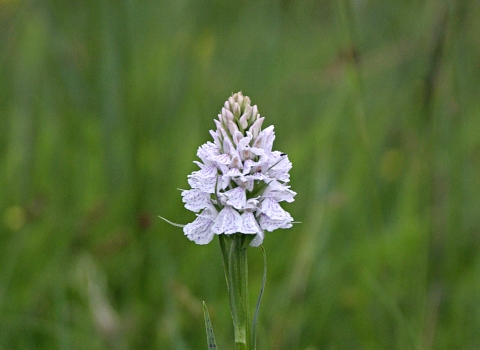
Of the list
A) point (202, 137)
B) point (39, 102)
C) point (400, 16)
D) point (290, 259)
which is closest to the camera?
point (290, 259)

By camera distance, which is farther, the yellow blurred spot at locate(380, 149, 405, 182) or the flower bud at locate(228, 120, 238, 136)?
the yellow blurred spot at locate(380, 149, 405, 182)

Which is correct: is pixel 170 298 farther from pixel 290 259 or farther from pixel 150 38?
pixel 150 38

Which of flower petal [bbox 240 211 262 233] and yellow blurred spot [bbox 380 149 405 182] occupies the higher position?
yellow blurred spot [bbox 380 149 405 182]

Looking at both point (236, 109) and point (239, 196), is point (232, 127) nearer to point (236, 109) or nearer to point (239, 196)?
point (236, 109)

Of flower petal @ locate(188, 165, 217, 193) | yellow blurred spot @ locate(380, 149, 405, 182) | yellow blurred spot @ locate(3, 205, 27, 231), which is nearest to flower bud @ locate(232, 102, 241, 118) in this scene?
flower petal @ locate(188, 165, 217, 193)

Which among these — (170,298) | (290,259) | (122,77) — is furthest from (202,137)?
(170,298)

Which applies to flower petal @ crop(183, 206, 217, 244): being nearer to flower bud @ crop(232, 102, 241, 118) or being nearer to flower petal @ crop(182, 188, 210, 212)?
flower petal @ crop(182, 188, 210, 212)
